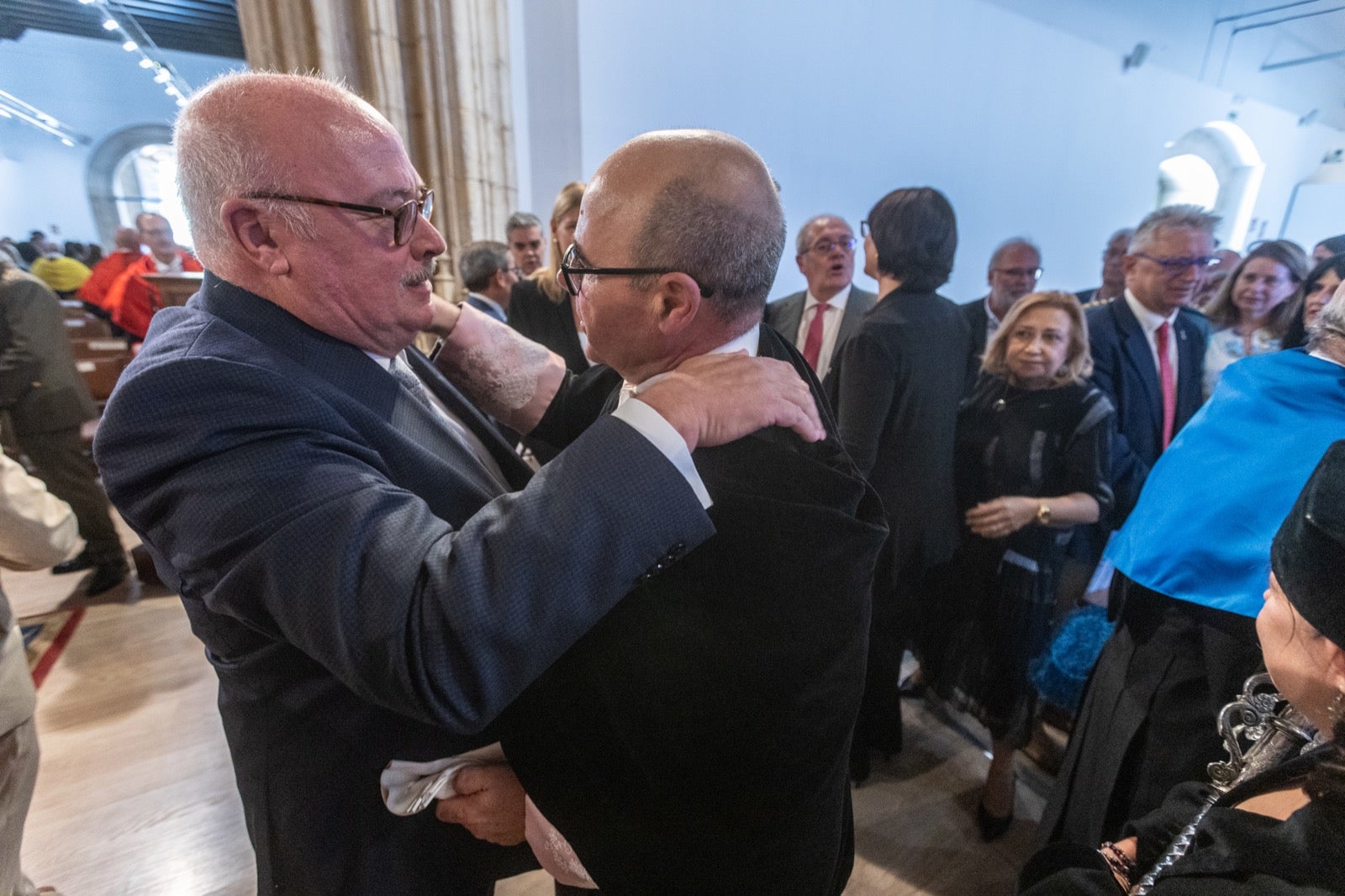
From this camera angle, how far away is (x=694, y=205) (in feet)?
2.69

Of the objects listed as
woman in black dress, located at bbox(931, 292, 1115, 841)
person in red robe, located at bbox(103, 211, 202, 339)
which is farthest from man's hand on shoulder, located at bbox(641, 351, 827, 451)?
person in red robe, located at bbox(103, 211, 202, 339)

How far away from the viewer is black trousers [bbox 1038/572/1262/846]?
1377mm

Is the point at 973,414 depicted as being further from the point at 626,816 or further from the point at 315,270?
the point at 315,270

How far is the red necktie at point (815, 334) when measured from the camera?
341 centimetres

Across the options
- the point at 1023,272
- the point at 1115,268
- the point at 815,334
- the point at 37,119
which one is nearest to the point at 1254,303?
the point at 1023,272

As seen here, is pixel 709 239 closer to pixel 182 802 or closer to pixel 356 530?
pixel 356 530

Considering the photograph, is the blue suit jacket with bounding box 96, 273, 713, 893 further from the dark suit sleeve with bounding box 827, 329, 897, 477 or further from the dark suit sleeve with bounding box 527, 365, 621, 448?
the dark suit sleeve with bounding box 827, 329, 897, 477

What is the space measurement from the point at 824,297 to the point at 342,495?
10.1 feet

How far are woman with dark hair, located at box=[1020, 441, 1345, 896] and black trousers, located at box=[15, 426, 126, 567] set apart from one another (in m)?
4.83

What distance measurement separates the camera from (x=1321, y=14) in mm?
6309

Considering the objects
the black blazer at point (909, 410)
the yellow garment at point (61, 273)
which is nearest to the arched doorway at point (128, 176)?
the yellow garment at point (61, 273)

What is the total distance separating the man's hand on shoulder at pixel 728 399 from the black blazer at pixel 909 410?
129 cm

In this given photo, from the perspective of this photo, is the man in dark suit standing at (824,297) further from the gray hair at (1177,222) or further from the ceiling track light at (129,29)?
the ceiling track light at (129,29)

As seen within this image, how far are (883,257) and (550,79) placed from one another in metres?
2.94
